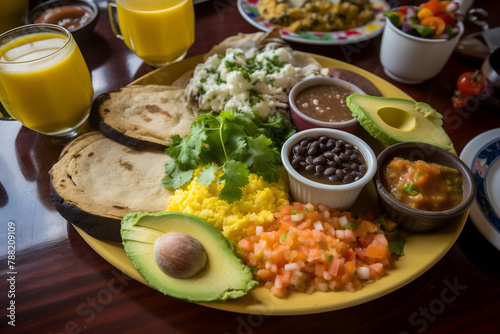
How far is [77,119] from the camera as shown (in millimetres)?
2566

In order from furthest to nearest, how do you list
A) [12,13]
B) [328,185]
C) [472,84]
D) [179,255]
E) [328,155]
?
[12,13] → [472,84] → [328,155] → [328,185] → [179,255]

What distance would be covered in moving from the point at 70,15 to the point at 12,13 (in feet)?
1.88

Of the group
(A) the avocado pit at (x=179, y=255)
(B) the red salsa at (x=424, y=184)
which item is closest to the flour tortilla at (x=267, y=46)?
(B) the red salsa at (x=424, y=184)

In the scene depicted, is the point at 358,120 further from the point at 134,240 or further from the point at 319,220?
the point at 134,240

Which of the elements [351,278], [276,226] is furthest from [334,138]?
[351,278]

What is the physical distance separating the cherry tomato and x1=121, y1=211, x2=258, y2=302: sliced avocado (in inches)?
89.2

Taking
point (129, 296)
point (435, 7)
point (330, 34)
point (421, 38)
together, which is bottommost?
point (129, 296)

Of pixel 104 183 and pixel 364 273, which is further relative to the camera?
pixel 104 183

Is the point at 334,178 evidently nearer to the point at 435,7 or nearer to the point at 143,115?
the point at 143,115

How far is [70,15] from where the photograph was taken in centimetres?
327

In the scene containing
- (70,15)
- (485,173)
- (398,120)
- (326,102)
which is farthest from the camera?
(70,15)

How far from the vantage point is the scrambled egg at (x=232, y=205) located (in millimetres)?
1999

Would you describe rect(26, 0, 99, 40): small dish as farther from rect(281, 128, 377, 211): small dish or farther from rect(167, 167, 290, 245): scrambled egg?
rect(281, 128, 377, 211): small dish

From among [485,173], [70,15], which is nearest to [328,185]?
[485,173]
